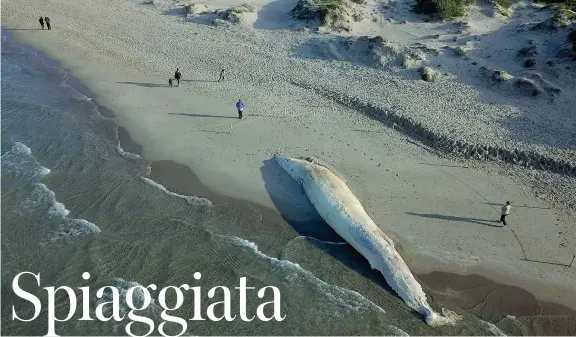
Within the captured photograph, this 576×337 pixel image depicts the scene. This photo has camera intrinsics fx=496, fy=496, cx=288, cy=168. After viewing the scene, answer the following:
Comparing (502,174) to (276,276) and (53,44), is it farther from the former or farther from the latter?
(53,44)

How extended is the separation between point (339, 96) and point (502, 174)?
12495mm

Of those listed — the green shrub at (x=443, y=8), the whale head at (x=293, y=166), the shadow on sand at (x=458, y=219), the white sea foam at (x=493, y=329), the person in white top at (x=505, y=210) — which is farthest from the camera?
the green shrub at (x=443, y=8)

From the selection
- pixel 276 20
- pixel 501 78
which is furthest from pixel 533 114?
pixel 276 20

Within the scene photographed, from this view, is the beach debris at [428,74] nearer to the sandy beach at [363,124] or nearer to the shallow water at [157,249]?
the sandy beach at [363,124]

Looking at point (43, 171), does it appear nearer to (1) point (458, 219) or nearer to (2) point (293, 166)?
(2) point (293, 166)

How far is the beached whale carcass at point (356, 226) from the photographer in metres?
22.0

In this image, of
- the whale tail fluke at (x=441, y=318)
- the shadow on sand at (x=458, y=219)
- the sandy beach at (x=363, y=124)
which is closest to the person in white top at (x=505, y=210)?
the shadow on sand at (x=458, y=219)

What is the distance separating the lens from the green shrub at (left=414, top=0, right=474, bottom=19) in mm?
44375

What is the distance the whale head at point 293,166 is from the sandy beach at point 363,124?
1.66 feet

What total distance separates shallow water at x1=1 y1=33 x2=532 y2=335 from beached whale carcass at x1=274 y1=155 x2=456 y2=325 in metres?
0.48

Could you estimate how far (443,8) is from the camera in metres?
44.5

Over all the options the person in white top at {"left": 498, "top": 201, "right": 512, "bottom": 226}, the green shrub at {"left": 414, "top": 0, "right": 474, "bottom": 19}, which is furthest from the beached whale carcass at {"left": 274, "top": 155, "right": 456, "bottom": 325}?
the green shrub at {"left": 414, "top": 0, "right": 474, "bottom": 19}

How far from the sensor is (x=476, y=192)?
2798 centimetres

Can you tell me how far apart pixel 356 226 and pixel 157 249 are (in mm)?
9820
